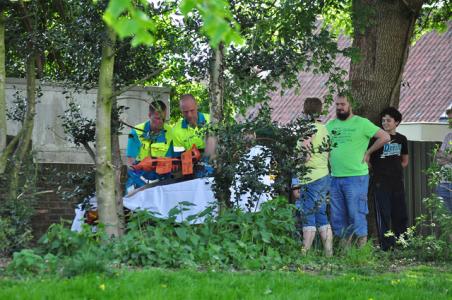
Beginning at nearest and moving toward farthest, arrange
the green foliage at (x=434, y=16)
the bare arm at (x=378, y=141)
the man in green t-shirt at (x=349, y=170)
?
1. the man in green t-shirt at (x=349, y=170)
2. the bare arm at (x=378, y=141)
3. the green foliage at (x=434, y=16)

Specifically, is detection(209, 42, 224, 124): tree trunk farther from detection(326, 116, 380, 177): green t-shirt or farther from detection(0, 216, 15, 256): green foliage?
detection(0, 216, 15, 256): green foliage

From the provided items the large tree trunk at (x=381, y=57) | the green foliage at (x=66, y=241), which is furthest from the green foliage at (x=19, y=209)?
the large tree trunk at (x=381, y=57)

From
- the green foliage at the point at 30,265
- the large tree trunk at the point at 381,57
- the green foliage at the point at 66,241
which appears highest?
the large tree trunk at the point at 381,57

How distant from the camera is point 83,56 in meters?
9.66

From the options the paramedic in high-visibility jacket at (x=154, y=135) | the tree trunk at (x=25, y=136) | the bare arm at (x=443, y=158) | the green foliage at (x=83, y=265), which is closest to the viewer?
the green foliage at (x=83, y=265)

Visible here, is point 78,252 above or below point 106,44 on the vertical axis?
below

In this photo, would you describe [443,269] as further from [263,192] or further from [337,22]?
[337,22]

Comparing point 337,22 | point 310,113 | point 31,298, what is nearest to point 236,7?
point 310,113

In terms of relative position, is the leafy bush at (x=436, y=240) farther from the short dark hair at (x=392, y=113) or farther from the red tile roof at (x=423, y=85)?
the red tile roof at (x=423, y=85)

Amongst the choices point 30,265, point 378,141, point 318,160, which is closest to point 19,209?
point 30,265

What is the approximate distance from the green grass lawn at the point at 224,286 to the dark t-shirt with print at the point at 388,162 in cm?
422

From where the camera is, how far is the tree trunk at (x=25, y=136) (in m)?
9.53

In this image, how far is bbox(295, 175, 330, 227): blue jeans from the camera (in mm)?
10090

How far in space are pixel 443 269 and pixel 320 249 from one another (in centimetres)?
161
